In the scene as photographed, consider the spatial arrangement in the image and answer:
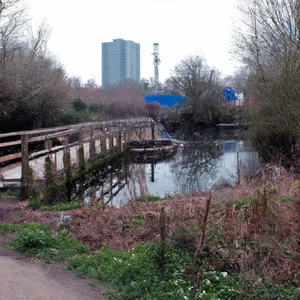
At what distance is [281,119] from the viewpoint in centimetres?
1733

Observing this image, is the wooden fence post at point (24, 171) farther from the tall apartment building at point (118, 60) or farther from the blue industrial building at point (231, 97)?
the tall apartment building at point (118, 60)

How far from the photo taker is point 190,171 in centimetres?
2134

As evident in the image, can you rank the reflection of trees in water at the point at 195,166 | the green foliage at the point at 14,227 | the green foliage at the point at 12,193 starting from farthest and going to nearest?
1. the reflection of trees in water at the point at 195,166
2. the green foliage at the point at 12,193
3. the green foliage at the point at 14,227

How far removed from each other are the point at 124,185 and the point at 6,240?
943 cm

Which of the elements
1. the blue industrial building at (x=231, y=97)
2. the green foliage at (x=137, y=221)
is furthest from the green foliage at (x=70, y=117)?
the blue industrial building at (x=231, y=97)

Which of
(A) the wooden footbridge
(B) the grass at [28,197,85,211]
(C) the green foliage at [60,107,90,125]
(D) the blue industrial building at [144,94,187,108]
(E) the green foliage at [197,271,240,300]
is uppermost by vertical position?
(D) the blue industrial building at [144,94,187,108]

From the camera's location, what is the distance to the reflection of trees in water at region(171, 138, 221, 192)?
17411 mm

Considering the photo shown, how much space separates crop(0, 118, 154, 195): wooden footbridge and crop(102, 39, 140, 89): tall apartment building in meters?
67.0

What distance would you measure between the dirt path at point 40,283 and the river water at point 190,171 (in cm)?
577

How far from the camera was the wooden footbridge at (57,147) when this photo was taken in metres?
12.5

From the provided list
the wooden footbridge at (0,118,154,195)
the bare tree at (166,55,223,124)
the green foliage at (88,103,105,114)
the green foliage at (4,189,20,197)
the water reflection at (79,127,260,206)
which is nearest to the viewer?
the green foliage at (4,189,20,197)

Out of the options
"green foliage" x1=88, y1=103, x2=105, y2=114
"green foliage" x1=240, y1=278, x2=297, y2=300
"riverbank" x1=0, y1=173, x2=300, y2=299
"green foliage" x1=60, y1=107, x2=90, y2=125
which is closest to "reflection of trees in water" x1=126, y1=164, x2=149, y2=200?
"riverbank" x1=0, y1=173, x2=300, y2=299

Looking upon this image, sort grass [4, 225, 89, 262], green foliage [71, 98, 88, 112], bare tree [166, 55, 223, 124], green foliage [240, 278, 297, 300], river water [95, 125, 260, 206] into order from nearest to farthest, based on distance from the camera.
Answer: green foliage [240, 278, 297, 300]
grass [4, 225, 89, 262]
river water [95, 125, 260, 206]
green foliage [71, 98, 88, 112]
bare tree [166, 55, 223, 124]

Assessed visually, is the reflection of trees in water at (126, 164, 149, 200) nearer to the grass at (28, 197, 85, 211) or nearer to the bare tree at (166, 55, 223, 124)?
the grass at (28, 197, 85, 211)
